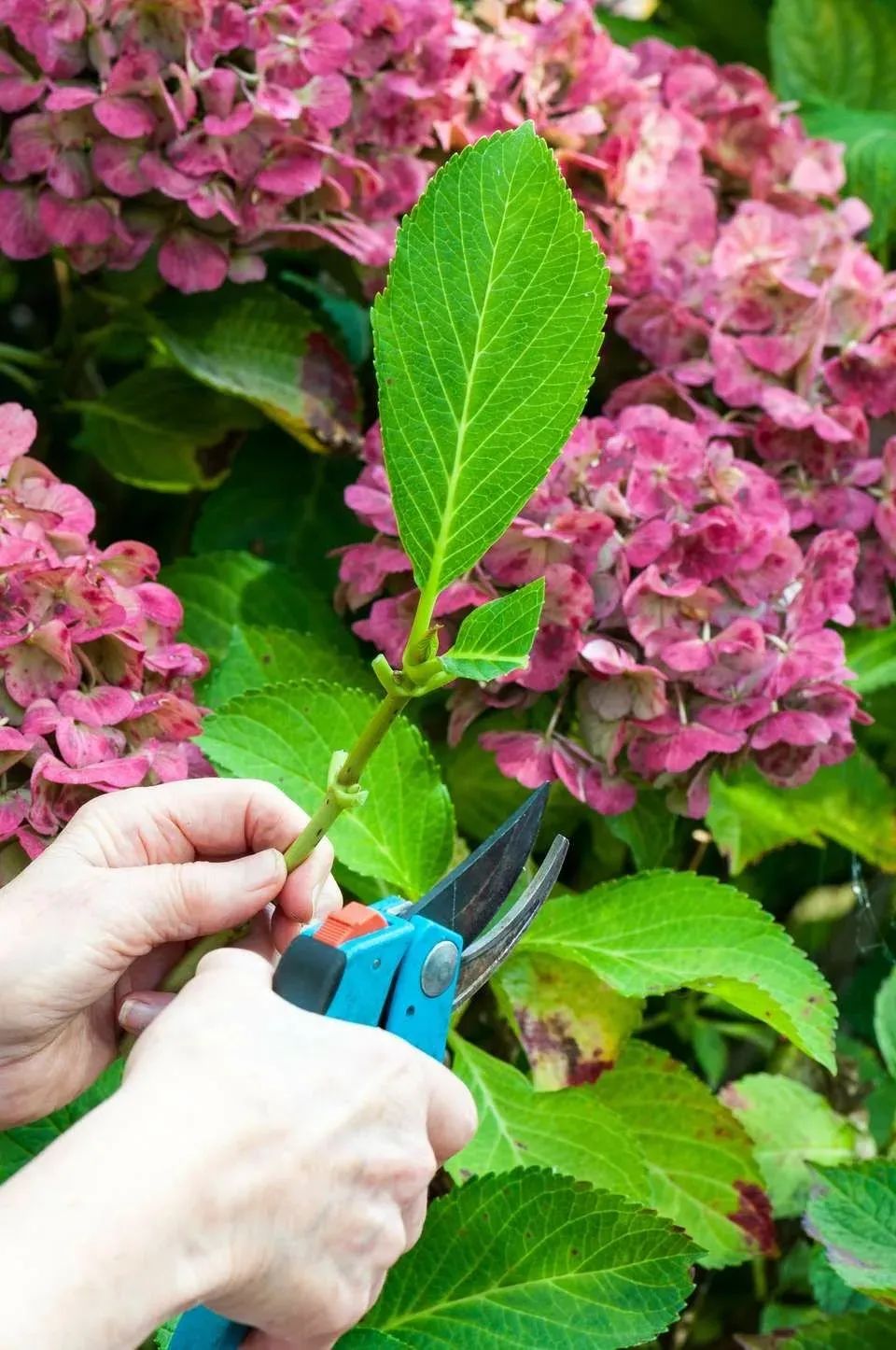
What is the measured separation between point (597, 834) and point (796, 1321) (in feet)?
1.10

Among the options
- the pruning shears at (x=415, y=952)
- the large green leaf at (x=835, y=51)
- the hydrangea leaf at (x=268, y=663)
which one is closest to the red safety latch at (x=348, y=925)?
the pruning shears at (x=415, y=952)

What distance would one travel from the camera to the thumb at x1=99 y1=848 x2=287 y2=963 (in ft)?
2.10

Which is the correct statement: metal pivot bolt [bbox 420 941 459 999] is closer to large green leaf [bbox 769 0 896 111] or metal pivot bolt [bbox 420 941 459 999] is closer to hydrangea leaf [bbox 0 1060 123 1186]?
hydrangea leaf [bbox 0 1060 123 1186]

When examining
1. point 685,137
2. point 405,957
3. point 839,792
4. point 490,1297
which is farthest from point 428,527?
point 685,137

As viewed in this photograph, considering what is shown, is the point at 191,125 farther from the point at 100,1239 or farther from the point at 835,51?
the point at 835,51

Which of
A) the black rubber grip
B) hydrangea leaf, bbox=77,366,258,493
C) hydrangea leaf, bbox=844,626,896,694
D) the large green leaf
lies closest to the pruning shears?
the black rubber grip

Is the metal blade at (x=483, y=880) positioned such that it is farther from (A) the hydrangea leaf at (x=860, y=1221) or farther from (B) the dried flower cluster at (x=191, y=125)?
(B) the dried flower cluster at (x=191, y=125)

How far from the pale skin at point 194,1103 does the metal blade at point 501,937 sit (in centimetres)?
6

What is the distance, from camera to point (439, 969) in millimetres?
637

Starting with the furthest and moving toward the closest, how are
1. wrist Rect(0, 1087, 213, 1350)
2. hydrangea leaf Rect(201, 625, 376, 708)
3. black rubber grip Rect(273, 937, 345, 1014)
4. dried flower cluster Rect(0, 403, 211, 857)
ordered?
1. hydrangea leaf Rect(201, 625, 376, 708)
2. dried flower cluster Rect(0, 403, 211, 857)
3. black rubber grip Rect(273, 937, 345, 1014)
4. wrist Rect(0, 1087, 213, 1350)

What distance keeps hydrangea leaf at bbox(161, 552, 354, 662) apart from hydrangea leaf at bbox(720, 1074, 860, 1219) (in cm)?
41

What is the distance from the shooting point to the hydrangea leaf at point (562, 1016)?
2.94 feet

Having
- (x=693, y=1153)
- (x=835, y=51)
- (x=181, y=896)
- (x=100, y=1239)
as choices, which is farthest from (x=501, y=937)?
(x=835, y=51)

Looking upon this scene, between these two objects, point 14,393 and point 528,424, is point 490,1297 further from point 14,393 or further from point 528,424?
point 14,393
